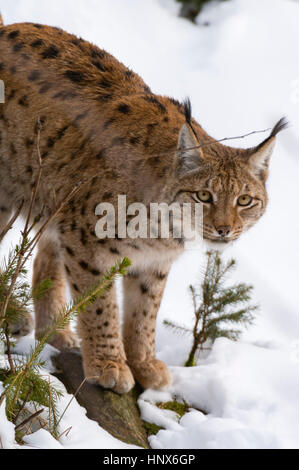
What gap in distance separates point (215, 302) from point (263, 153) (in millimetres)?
1414

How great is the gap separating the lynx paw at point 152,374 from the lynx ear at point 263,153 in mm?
1497

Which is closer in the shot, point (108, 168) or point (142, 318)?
point (108, 168)

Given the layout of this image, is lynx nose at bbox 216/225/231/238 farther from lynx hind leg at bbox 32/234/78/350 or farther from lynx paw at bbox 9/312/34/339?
lynx paw at bbox 9/312/34/339

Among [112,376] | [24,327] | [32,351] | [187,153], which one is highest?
[187,153]

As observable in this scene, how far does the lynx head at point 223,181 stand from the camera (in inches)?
154

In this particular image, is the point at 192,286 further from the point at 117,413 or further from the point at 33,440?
the point at 33,440

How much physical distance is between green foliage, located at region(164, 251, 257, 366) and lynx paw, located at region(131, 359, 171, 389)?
0.52 m

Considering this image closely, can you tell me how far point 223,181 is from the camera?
156 inches

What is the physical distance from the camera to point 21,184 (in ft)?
15.4

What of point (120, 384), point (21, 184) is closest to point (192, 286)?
point (120, 384)

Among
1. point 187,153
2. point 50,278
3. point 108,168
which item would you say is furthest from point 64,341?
point 187,153

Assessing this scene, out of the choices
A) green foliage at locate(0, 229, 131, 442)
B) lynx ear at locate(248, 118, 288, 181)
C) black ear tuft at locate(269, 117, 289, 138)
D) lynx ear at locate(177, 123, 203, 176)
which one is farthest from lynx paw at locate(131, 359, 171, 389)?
black ear tuft at locate(269, 117, 289, 138)

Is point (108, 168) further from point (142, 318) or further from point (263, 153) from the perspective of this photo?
Answer: point (142, 318)

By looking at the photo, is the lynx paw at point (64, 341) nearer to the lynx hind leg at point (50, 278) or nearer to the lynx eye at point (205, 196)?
the lynx hind leg at point (50, 278)
